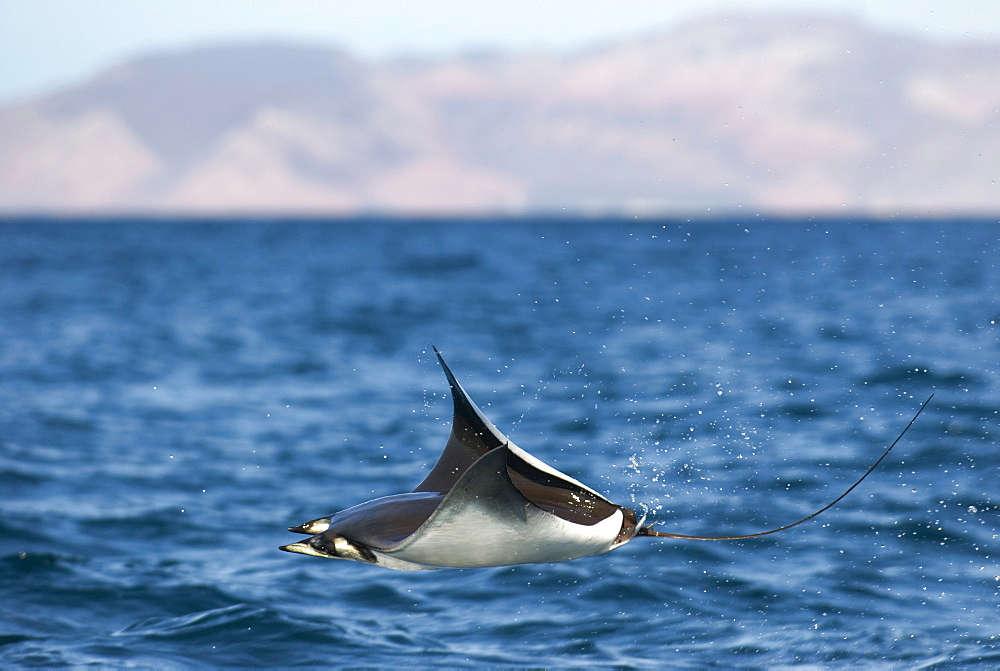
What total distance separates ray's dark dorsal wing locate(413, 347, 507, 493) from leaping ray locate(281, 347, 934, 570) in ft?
0.09

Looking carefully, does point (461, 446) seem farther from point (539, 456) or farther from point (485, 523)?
point (539, 456)

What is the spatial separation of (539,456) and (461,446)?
453 cm

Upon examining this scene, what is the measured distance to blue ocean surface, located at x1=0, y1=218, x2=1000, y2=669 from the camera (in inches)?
221

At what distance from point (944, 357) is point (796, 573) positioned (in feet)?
29.2

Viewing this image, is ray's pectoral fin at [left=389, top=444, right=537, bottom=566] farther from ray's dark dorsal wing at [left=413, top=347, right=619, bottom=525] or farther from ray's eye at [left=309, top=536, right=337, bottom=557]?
ray's eye at [left=309, top=536, right=337, bottom=557]

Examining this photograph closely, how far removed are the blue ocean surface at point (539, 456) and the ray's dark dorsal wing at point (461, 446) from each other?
1122 mm

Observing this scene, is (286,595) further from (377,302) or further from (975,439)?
(377,302)

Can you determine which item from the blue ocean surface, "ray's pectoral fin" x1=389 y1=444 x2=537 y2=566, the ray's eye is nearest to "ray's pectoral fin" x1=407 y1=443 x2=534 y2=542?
"ray's pectoral fin" x1=389 y1=444 x2=537 y2=566

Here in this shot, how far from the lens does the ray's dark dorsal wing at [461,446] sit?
4750 mm

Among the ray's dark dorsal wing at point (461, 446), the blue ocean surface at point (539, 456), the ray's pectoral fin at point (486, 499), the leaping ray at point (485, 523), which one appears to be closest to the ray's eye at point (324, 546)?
the leaping ray at point (485, 523)

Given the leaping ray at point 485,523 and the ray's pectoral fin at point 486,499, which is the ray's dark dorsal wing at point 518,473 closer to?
the leaping ray at point 485,523

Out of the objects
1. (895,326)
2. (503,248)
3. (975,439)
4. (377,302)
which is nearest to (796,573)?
(975,439)

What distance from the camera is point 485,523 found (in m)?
3.99

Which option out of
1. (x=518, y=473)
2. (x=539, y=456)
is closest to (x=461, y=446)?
(x=518, y=473)
